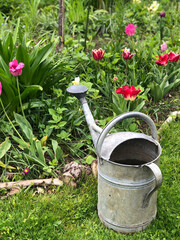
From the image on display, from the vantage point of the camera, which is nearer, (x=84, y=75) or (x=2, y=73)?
(x=2, y=73)

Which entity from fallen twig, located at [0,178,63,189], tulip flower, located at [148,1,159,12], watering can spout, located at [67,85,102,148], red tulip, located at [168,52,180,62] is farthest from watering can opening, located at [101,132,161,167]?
tulip flower, located at [148,1,159,12]

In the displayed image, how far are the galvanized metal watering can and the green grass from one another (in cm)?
9

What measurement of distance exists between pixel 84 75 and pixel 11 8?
2884 mm

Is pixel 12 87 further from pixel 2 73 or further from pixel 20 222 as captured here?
pixel 20 222

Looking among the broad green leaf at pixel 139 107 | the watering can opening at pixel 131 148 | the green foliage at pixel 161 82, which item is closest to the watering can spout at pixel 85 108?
the watering can opening at pixel 131 148

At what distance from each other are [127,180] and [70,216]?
1.72ft

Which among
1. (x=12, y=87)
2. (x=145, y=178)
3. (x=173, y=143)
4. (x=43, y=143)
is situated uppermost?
(x=12, y=87)

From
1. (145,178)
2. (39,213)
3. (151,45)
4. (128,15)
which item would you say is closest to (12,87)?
(39,213)

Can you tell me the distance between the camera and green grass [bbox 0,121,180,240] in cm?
188

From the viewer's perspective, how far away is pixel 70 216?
6.69ft

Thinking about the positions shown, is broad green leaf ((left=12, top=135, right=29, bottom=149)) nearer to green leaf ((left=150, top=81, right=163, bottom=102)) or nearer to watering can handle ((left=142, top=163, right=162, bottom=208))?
watering can handle ((left=142, top=163, right=162, bottom=208))

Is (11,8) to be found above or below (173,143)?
above

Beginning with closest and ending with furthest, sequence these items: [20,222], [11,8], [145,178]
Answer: [145,178], [20,222], [11,8]

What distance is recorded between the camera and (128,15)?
5.00m
